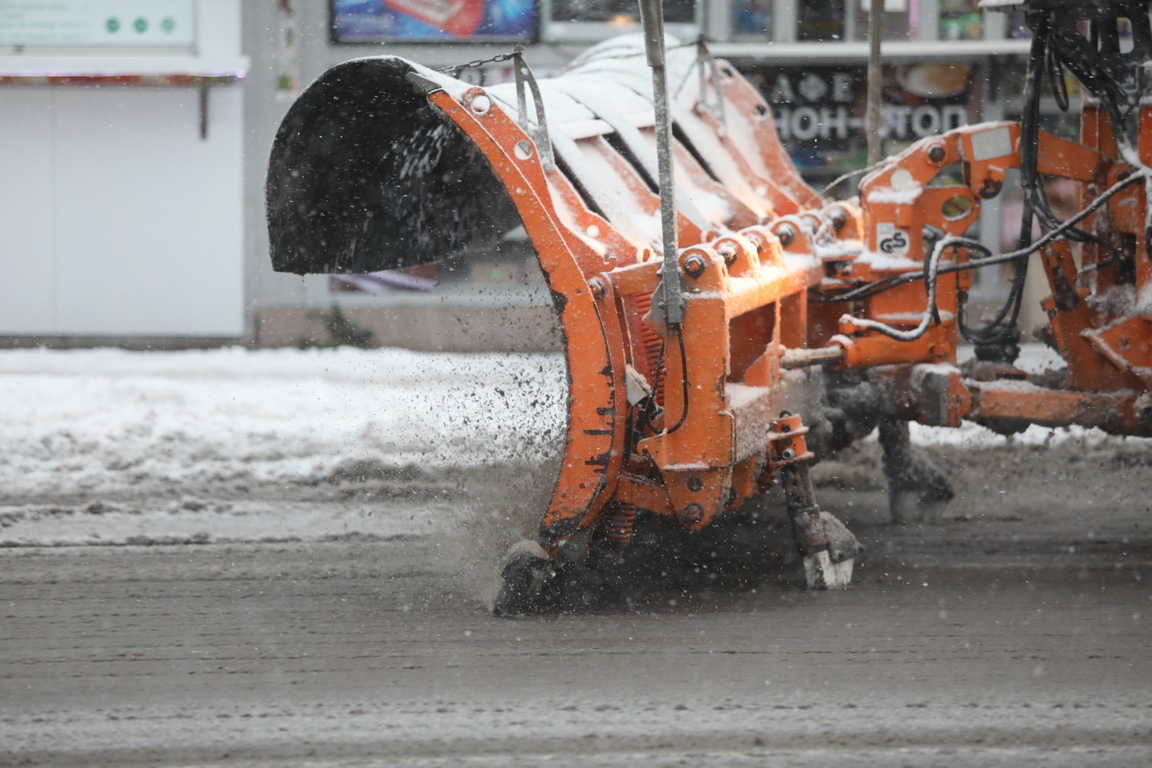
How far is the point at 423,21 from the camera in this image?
12773mm

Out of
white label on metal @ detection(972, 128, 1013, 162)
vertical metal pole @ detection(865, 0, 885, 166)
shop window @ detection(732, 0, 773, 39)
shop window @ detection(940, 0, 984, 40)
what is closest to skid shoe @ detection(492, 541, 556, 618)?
white label on metal @ detection(972, 128, 1013, 162)

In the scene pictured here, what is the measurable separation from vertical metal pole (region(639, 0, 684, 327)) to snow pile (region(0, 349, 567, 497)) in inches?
38.3

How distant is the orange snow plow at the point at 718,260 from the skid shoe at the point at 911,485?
11mm

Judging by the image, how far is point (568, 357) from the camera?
4.34 meters

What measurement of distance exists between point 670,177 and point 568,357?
24.1 inches

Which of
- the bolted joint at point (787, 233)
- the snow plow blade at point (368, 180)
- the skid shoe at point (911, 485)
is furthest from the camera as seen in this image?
the skid shoe at point (911, 485)

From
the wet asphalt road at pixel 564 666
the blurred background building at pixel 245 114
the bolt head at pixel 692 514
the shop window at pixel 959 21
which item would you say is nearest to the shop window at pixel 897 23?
the blurred background building at pixel 245 114

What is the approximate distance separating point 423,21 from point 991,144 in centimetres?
823

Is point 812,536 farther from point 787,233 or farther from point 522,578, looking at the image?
point 787,233

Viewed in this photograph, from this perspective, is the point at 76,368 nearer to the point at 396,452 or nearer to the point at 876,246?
the point at 396,452

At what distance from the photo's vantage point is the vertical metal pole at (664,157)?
13.0ft

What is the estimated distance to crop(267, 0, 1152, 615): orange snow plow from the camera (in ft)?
14.2

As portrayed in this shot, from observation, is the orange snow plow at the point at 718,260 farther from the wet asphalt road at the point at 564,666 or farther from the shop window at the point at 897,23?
the shop window at the point at 897,23

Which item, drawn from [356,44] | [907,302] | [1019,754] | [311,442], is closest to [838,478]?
[907,302]
